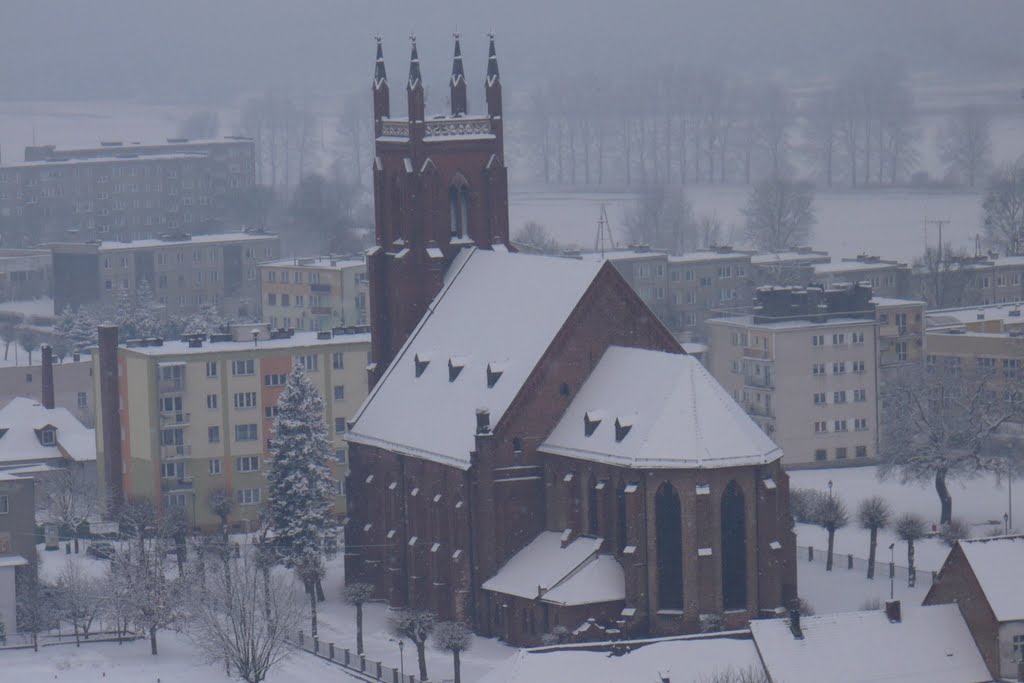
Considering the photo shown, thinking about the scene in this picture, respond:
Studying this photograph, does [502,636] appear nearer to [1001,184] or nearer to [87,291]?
[87,291]

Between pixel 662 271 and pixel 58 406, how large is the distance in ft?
125

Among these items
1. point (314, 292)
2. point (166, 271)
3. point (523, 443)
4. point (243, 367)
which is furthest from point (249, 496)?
point (166, 271)

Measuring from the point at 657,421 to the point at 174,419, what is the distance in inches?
1372

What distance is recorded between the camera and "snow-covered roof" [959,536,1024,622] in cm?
7169

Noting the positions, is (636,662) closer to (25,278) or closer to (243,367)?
(243,367)

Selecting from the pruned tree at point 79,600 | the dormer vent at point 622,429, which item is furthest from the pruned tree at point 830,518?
the pruned tree at point 79,600

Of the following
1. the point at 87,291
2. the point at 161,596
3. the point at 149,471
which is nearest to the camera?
the point at 161,596

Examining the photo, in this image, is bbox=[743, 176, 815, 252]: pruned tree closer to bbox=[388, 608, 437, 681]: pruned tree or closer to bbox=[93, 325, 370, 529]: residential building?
bbox=[93, 325, 370, 529]: residential building

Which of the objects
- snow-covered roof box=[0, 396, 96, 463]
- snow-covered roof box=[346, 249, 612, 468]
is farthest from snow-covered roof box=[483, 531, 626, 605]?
snow-covered roof box=[0, 396, 96, 463]

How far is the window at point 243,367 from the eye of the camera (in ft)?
362

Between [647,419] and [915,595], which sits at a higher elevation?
[647,419]

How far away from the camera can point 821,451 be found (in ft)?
396

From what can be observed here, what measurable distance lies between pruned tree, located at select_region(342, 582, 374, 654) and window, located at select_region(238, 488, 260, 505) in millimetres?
19370

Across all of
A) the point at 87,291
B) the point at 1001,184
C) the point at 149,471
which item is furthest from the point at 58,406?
the point at 1001,184
